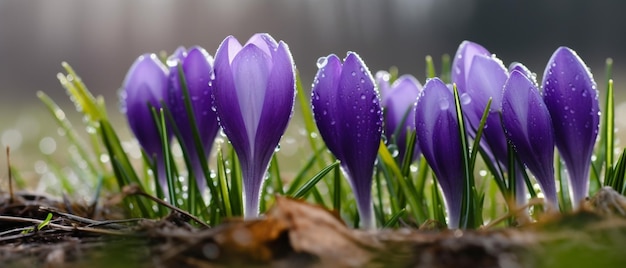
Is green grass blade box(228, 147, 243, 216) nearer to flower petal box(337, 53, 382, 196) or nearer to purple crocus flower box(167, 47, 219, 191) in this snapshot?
purple crocus flower box(167, 47, 219, 191)

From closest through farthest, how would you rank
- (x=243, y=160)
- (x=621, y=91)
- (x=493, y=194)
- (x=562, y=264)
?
(x=562, y=264) < (x=243, y=160) < (x=493, y=194) < (x=621, y=91)

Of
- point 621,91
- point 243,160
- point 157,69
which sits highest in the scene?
point 157,69

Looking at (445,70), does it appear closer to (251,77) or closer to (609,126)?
(609,126)

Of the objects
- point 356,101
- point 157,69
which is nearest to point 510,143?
point 356,101

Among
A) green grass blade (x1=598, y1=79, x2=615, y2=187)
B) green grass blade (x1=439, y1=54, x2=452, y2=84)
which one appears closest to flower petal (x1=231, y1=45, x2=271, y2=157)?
green grass blade (x1=598, y1=79, x2=615, y2=187)

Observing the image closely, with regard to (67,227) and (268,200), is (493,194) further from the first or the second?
(67,227)

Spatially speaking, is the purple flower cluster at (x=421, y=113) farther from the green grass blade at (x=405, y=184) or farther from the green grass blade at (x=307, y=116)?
the green grass blade at (x=307, y=116)

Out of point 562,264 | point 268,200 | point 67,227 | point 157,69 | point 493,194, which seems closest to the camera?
point 562,264
